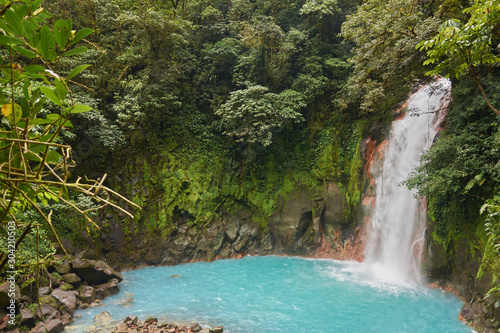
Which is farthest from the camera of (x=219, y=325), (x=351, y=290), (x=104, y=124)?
(x=104, y=124)

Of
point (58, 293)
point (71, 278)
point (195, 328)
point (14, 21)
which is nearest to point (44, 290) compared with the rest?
point (58, 293)

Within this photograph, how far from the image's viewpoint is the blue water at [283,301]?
5996mm

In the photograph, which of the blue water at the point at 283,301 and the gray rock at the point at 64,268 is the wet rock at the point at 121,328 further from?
the gray rock at the point at 64,268

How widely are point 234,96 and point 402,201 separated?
647 cm

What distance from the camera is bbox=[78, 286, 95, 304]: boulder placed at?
662 centimetres

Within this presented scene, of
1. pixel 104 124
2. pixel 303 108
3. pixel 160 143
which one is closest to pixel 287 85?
pixel 303 108

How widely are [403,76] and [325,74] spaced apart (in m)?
3.03

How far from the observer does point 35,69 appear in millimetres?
885

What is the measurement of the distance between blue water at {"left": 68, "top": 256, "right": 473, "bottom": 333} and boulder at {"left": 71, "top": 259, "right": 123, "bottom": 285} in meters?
0.60

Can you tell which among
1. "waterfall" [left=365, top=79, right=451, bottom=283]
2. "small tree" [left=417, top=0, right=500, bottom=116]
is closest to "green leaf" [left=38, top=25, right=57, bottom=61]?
"small tree" [left=417, top=0, right=500, bottom=116]

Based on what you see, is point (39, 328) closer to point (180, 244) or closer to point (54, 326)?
point (54, 326)

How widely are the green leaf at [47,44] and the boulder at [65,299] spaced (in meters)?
6.81

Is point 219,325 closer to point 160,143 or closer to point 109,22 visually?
point 160,143

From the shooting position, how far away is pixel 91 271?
23.5 ft
